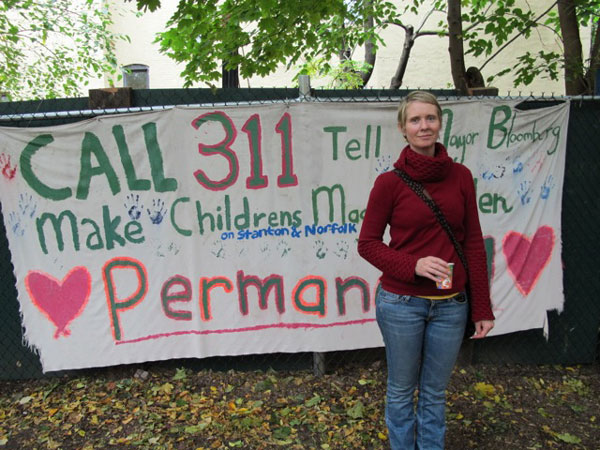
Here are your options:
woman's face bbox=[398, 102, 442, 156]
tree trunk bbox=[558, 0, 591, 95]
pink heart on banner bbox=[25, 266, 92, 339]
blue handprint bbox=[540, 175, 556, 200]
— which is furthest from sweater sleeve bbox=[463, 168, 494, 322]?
pink heart on banner bbox=[25, 266, 92, 339]

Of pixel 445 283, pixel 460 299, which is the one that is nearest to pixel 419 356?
pixel 460 299

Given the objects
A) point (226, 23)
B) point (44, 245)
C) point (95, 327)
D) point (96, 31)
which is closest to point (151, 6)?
point (226, 23)

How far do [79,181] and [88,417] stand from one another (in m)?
1.62

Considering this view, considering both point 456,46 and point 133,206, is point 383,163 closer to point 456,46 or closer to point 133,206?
point 456,46

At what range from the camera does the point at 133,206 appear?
118 inches

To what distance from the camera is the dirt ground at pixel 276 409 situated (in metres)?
2.69

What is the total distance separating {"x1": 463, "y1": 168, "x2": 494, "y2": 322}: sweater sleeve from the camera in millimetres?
1960

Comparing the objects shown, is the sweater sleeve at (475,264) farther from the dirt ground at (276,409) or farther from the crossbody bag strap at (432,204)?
the dirt ground at (276,409)

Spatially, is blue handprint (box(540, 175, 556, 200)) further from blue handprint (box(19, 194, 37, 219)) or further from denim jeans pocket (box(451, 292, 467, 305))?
blue handprint (box(19, 194, 37, 219))

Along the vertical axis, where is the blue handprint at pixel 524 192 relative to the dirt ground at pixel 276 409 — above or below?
above

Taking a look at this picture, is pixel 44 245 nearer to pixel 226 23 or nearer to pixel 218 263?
pixel 218 263

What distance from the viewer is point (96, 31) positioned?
27.7ft

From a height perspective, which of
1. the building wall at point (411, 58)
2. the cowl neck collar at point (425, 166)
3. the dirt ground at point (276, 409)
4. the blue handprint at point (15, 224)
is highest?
the building wall at point (411, 58)

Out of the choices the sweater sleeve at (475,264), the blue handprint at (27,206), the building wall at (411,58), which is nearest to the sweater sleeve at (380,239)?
the sweater sleeve at (475,264)
